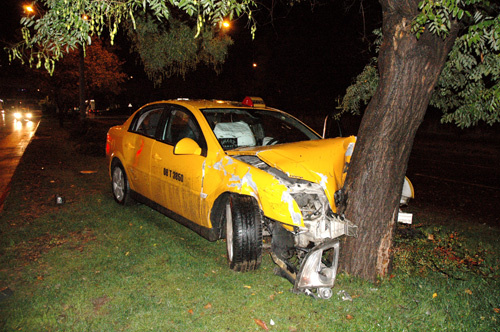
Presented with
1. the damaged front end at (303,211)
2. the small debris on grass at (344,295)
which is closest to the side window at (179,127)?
the damaged front end at (303,211)

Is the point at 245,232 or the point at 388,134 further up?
the point at 388,134

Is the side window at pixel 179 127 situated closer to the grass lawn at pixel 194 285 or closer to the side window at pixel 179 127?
the side window at pixel 179 127

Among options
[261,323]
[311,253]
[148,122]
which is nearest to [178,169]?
[148,122]

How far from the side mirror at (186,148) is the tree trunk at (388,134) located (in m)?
1.79

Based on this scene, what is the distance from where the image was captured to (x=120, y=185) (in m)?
6.42

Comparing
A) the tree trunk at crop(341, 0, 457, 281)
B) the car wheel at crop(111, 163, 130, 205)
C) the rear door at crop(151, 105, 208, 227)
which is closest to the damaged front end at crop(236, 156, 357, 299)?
the tree trunk at crop(341, 0, 457, 281)

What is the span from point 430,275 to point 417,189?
4.88 m

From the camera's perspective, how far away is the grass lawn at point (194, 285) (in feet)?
10.5

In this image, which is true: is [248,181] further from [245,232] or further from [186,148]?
[186,148]

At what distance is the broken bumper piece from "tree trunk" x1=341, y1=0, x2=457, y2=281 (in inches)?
23.0

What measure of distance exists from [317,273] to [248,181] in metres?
1.15

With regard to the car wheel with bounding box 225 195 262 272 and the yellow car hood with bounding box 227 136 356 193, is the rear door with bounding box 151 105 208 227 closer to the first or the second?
the yellow car hood with bounding box 227 136 356 193

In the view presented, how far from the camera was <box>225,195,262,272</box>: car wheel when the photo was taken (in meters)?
3.76

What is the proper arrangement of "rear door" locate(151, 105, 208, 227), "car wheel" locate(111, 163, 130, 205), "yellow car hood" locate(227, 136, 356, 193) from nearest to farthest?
"yellow car hood" locate(227, 136, 356, 193) < "rear door" locate(151, 105, 208, 227) < "car wheel" locate(111, 163, 130, 205)
